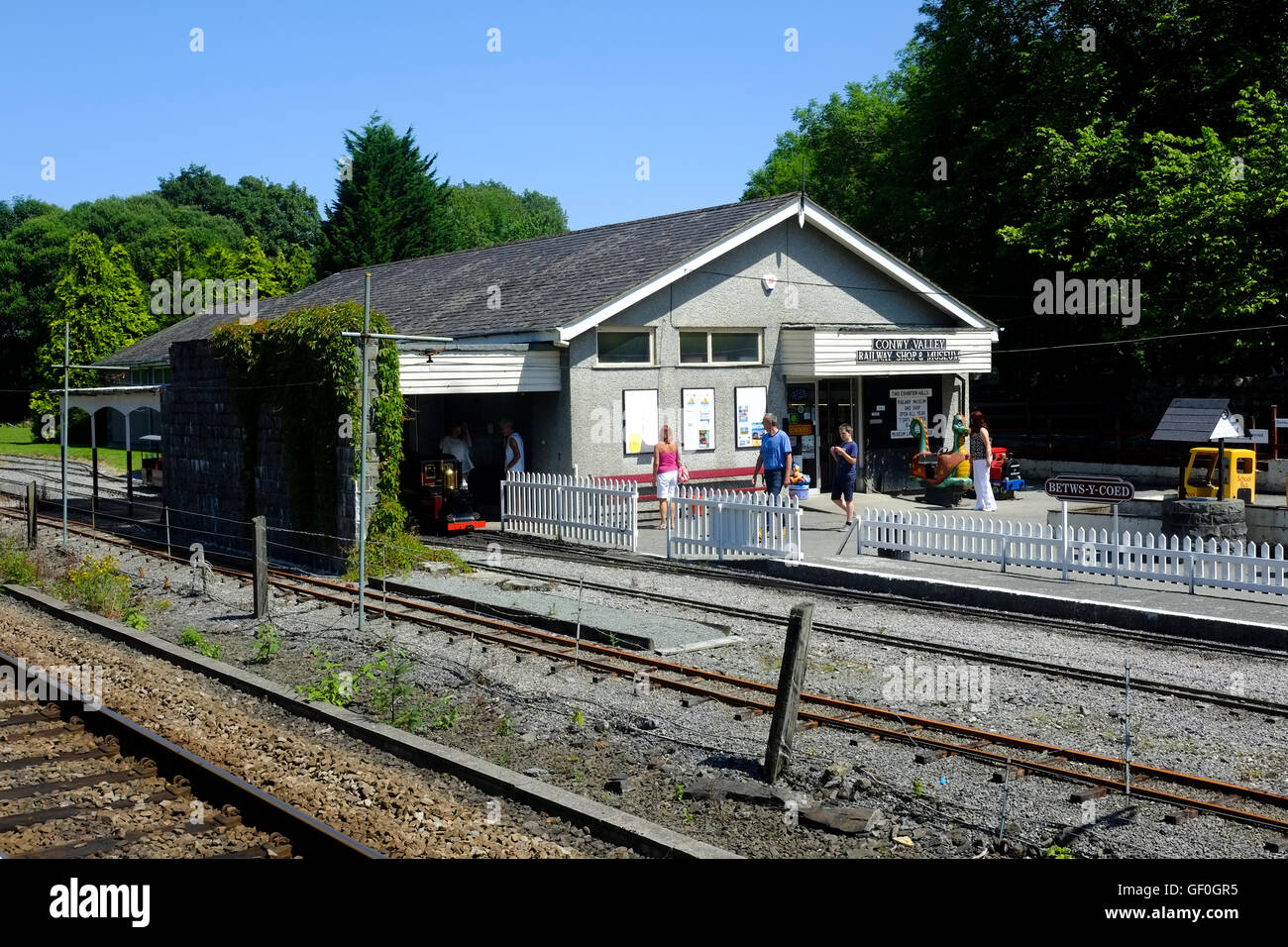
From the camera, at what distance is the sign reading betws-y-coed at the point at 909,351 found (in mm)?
26000

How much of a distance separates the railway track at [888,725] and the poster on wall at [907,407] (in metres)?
15.7

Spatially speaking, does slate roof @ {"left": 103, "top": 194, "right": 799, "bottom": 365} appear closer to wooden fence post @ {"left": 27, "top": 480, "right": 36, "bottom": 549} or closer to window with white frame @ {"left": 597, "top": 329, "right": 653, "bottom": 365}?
window with white frame @ {"left": 597, "top": 329, "right": 653, "bottom": 365}

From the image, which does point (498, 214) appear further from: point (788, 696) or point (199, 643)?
point (788, 696)

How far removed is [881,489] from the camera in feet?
90.7

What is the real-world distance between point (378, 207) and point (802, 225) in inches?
1631

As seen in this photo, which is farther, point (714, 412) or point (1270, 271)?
point (1270, 271)

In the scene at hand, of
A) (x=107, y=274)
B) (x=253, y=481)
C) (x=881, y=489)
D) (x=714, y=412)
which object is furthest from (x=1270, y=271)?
(x=107, y=274)

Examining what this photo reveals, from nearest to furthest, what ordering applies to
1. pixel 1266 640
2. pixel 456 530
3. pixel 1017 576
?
pixel 1266 640 → pixel 1017 576 → pixel 456 530

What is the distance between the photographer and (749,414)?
25375 mm

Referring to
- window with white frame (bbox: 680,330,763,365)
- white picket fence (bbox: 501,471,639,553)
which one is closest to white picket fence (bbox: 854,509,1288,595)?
white picket fence (bbox: 501,471,639,553)

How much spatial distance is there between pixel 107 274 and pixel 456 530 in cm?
4082

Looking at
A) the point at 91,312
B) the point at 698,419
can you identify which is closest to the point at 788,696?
the point at 698,419

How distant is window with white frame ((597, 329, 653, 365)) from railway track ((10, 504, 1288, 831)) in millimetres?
9402

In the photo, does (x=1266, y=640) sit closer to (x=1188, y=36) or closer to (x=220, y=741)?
(x=220, y=741)
